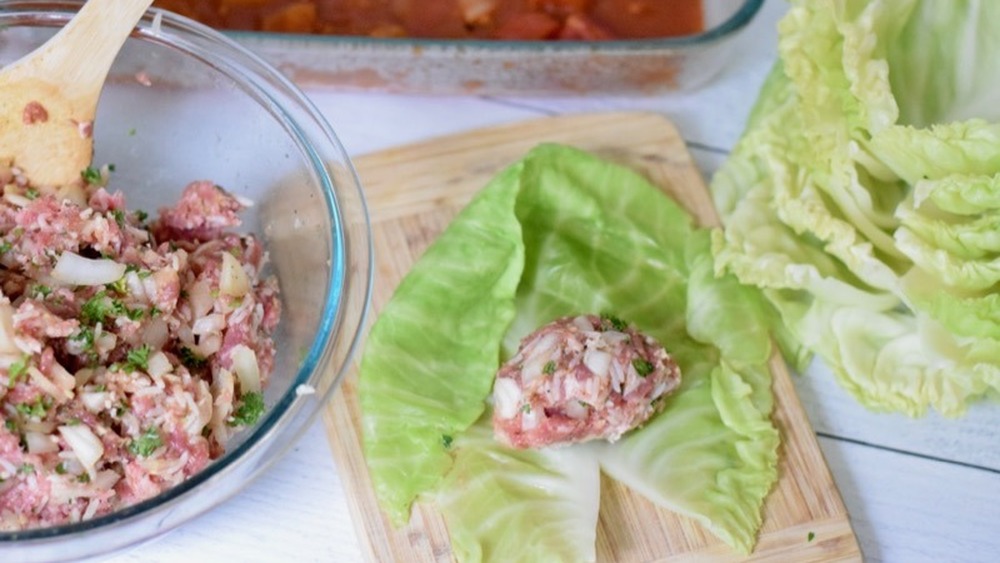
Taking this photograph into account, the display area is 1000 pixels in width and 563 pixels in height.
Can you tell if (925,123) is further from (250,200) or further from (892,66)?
(250,200)

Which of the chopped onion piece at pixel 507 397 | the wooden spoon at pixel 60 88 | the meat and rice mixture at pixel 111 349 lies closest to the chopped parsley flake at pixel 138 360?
the meat and rice mixture at pixel 111 349

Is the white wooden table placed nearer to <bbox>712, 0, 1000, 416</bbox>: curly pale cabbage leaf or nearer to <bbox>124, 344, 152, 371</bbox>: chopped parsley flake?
<bbox>712, 0, 1000, 416</bbox>: curly pale cabbage leaf

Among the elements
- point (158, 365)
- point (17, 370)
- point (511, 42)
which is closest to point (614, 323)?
point (511, 42)

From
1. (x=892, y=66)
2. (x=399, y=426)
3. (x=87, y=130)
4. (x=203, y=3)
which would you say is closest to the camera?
(x=87, y=130)

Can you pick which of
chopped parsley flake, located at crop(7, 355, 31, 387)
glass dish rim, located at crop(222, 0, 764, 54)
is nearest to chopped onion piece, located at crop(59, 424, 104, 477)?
chopped parsley flake, located at crop(7, 355, 31, 387)

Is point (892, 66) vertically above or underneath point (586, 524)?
above

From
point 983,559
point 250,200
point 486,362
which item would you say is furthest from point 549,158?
point 983,559

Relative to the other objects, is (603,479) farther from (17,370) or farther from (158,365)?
(17,370)
